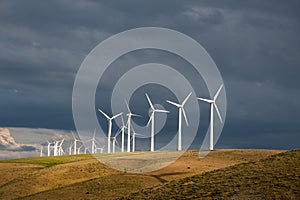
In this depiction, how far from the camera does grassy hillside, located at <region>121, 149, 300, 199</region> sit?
182 feet

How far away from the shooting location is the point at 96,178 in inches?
3617

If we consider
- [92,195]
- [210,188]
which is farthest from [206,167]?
[210,188]

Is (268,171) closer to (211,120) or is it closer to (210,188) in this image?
(210,188)

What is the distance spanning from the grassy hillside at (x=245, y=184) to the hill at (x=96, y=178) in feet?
26.9

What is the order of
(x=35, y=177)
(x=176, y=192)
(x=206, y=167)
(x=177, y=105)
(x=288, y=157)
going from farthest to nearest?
(x=177, y=105)
(x=35, y=177)
(x=206, y=167)
(x=288, y=157)
(x=176, y=192)

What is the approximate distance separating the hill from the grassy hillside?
8.18 m

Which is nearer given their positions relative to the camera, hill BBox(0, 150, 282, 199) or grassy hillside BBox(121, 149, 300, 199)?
grassy hillside BBox(121, 149, 300, 199)

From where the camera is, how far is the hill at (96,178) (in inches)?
3180

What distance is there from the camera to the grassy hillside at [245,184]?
55.3m

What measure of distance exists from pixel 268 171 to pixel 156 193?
598 inches

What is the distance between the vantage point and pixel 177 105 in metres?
132

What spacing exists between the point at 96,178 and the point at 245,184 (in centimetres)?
3773

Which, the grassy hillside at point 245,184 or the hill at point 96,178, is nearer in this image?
the grassy hillside at point 245,184

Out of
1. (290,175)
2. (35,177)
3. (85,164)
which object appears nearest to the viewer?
(290,175)
